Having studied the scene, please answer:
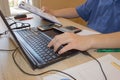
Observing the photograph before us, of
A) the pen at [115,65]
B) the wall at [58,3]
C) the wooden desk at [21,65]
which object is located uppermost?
the pen at [115,65]

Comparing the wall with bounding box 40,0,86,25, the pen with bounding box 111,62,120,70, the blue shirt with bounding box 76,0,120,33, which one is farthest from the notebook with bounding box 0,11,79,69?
the wall with bounding box 40,0,86,25

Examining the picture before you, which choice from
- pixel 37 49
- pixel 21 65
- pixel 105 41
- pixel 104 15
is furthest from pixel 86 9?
pixel 21 65

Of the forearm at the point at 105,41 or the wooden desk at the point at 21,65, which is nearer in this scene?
the wooden desk at the point at 21,65

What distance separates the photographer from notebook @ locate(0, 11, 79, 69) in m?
0.64

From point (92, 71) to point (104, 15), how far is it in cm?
66

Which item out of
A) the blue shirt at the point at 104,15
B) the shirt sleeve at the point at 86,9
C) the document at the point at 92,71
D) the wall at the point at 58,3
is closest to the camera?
the document at the point at 92,71

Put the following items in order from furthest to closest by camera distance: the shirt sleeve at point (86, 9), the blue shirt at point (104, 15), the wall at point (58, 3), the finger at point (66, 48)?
the wall at point (58, 3) < the shirt sleeve at point (86, 9) < the blue shirt at point (104, 15) < the finger at point (66, 48)

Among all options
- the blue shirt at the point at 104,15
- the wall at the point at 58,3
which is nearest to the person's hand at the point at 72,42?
the blue shirt at the point at 104,15

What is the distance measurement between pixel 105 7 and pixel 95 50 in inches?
20.0

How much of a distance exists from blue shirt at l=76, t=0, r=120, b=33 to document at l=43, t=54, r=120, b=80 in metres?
0.50

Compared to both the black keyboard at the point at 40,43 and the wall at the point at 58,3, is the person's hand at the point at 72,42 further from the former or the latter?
the wall at the point at 58,3

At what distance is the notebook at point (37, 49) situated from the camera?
64 centimetres

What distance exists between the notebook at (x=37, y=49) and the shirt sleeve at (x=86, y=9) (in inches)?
20.9

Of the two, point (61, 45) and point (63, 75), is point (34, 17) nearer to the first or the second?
point (61, 45)
